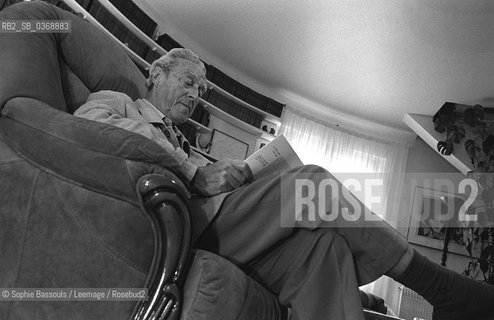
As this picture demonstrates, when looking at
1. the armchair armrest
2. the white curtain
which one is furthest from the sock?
the white curtain

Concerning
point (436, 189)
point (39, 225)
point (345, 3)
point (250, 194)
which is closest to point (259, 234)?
point (250, 194)

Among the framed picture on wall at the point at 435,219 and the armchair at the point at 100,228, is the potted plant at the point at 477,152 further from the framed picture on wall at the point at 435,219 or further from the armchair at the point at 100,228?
the armchair at the point at 100,228

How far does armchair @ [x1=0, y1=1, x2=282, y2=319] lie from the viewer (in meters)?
0.78

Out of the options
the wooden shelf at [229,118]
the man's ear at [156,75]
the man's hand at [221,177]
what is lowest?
the man's hand at [221,177]

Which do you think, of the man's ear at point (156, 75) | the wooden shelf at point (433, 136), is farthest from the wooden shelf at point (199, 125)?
the man's ear at point (156, 75)

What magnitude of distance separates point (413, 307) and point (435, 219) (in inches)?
62.8

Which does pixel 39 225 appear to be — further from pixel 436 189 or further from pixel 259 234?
pixel 436 189

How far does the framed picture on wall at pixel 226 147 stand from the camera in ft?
15.5

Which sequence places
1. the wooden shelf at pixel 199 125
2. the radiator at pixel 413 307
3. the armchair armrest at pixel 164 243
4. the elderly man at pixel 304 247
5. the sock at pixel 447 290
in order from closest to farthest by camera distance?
the armchair armrest at pixel 164 243 < the elderly man at pixel 304 247 < the sock at pixel 447 290 < the radiator at pixel 413 307 < the wooden shelf at pixel 199 125

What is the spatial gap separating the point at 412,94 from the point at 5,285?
4.54 m

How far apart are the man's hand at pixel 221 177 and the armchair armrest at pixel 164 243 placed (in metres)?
0.32

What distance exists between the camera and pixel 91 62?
1.47m

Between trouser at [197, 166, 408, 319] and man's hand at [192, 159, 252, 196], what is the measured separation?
0.07 meters

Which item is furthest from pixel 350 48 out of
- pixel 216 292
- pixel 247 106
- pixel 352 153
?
pixel 216 292
